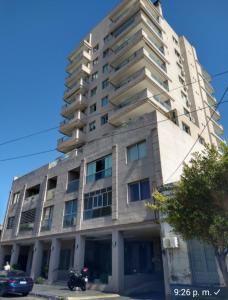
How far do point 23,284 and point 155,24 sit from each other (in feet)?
113

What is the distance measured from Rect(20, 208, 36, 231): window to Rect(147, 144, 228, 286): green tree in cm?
2098

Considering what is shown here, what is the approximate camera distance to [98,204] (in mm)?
19828

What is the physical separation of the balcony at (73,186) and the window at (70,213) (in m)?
1.09

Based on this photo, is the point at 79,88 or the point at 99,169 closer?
the point at 99,169

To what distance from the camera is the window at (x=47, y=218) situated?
2425 centimetres

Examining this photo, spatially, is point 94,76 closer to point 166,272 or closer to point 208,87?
point 208,87

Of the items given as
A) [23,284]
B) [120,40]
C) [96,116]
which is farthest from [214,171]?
[120,40]

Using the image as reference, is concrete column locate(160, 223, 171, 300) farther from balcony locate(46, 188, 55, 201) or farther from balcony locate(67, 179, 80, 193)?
balcony locate(46, 188, 55, 201)

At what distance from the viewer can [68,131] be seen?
3597cm

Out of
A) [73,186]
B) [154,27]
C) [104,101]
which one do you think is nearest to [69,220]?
[73,186]

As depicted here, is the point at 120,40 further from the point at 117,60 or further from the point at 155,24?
the point at 155,24

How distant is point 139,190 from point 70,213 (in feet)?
27.8

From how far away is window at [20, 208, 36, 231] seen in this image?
26.7 m

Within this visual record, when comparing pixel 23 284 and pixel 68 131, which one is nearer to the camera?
pixel 23 284
